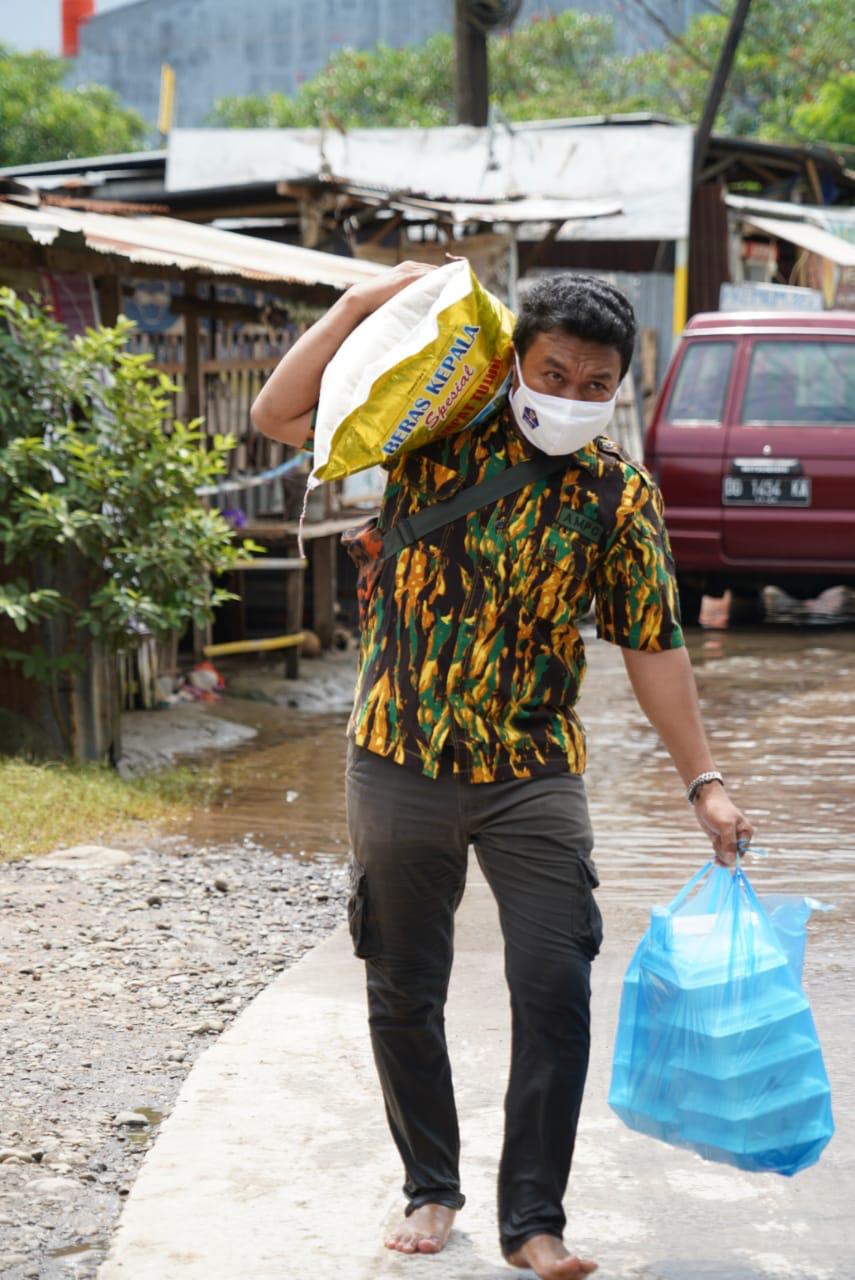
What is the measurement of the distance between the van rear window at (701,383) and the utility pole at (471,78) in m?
6.48

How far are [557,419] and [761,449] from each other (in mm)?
9064

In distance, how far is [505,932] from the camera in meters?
3.04

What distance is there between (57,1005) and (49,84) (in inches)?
1596

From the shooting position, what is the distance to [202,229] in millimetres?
10641

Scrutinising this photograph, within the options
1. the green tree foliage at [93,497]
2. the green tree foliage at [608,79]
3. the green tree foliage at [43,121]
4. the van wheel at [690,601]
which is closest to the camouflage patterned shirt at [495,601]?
the green tree foliage at [93,497]

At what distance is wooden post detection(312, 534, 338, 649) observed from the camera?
1125 cm

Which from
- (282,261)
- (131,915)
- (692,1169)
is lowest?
(131,915)

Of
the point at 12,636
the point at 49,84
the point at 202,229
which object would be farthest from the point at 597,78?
the point at 12,636

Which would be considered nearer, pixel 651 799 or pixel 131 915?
pixel 131 915

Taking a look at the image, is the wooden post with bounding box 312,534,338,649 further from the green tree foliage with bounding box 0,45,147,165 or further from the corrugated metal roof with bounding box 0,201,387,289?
the green tree foliage with bounding box 0,45,147,165

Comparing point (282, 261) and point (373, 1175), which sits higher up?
point (282, 261)

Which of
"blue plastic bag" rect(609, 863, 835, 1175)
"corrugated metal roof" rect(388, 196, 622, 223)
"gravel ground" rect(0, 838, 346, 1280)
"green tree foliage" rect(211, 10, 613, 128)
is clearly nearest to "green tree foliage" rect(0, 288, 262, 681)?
"gravel ground" rect(0, 838, 346, 1280)

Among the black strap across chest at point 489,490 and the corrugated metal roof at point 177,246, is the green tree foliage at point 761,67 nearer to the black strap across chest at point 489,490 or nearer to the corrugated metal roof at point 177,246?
the corrugated metal roof at point 177,246

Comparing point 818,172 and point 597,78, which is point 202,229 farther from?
point 597,78
